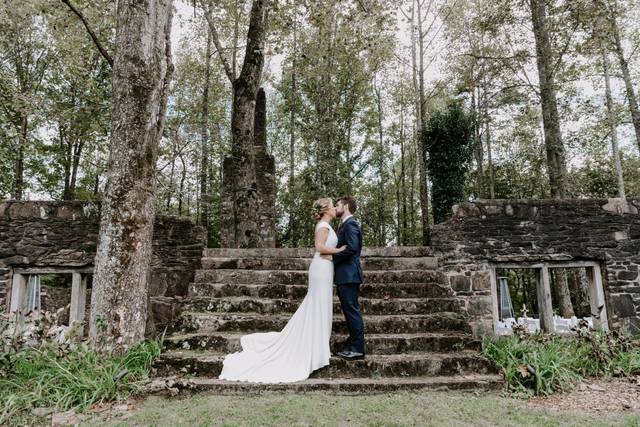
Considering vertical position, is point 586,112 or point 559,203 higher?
point 586,112

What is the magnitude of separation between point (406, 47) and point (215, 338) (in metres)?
17.7

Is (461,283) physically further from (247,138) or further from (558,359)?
(247,138)

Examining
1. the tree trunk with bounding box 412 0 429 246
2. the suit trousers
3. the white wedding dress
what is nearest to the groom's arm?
the white wedding dress

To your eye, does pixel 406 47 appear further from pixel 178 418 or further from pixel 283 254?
pixel 178 418

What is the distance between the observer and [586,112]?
41.5ft

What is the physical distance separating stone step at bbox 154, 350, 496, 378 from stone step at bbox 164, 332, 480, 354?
0.78ft

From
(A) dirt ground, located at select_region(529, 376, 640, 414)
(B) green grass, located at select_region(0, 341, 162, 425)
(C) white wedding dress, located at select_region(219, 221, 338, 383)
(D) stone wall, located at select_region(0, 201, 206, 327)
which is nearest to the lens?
(B) green grass, located at select_region(0, 341, 162, 425)

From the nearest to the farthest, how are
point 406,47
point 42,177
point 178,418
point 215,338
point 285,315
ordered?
point 178,418 < point 215,338 < point 285,315 < point 42,177 < point 406,47

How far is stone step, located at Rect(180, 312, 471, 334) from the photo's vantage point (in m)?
5.40

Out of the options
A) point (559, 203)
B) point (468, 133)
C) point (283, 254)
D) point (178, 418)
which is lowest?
point (178, 418)

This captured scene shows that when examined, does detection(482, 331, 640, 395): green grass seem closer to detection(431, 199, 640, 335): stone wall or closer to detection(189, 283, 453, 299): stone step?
detection(189, 283, 453, 299): stone step

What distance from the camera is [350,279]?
477 cm

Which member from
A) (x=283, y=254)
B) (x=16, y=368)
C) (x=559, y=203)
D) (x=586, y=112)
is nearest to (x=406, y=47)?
(x=586, y=112)

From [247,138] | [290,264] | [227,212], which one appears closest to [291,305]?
[290,264]
